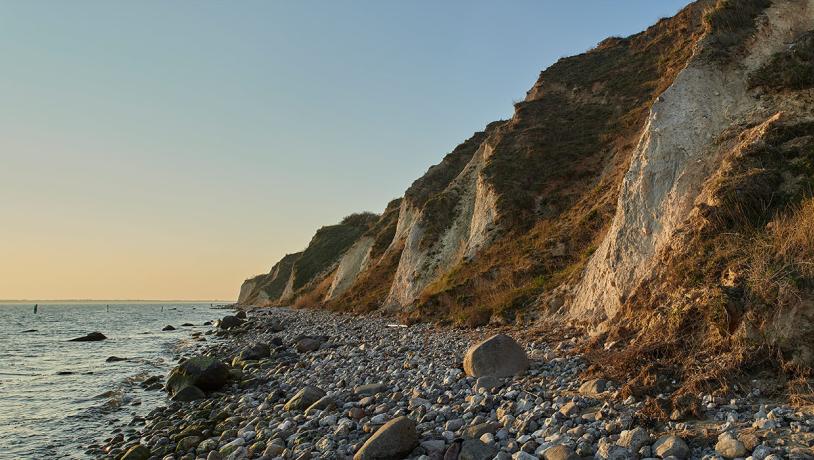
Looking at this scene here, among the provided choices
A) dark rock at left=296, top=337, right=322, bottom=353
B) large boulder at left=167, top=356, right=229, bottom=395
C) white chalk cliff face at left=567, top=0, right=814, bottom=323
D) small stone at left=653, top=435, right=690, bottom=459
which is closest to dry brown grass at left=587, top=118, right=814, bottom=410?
small stone at left=653, top=435, right=690, bottom=459

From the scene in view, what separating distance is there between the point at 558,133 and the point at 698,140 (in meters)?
20.3

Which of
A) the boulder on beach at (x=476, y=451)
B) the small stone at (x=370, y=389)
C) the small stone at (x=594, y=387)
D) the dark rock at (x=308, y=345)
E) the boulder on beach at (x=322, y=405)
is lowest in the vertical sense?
the dark rock at (x=308, y=345)

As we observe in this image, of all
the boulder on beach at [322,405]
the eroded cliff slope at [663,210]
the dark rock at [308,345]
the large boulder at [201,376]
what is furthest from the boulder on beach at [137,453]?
the eroded cliff slope at [663,210]

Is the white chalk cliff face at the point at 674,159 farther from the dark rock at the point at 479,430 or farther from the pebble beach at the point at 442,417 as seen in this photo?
the dark rock at the point at 479,430

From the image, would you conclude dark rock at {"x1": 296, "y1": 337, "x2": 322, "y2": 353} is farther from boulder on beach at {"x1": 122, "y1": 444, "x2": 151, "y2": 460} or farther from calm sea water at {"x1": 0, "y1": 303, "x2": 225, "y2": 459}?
boulder on beach at {"x1": 122, "y1": 444, "x2": 151, "y2": 460}

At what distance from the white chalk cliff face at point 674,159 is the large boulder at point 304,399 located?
792cm

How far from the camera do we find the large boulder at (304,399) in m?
10.8

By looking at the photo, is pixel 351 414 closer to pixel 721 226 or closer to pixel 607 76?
pixel 721 226

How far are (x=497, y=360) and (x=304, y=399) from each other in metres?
4.55

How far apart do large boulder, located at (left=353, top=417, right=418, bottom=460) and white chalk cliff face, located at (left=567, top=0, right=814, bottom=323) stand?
731 cm

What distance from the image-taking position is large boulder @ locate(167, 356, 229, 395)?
14836mm

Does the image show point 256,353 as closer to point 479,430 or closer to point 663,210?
point 479,430

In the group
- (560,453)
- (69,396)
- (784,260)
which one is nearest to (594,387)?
(560,453)

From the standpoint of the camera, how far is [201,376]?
14.8m
